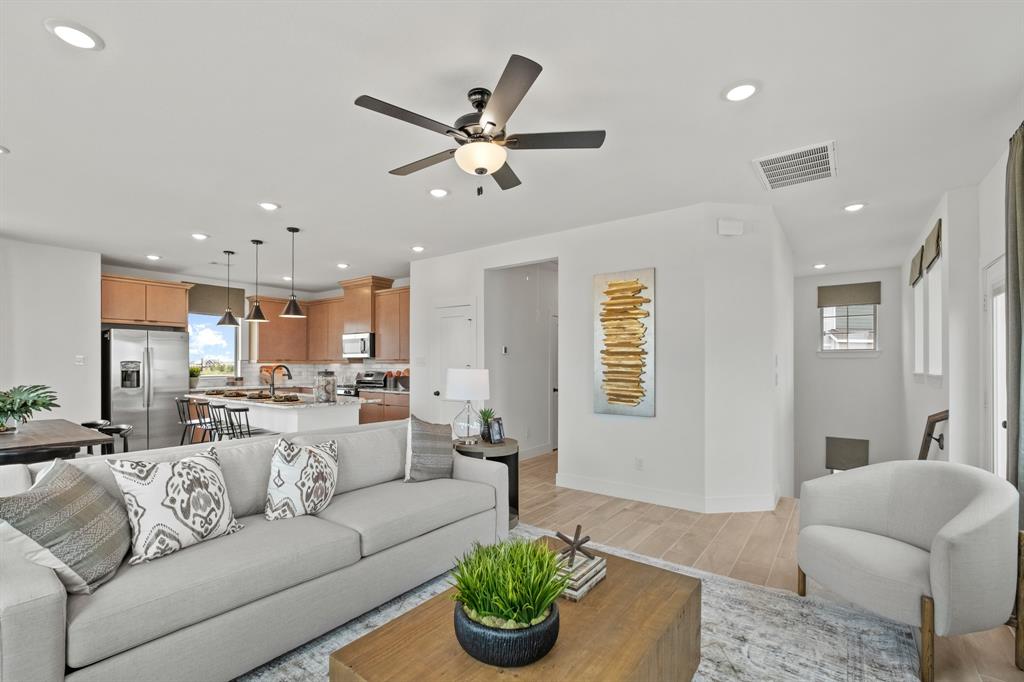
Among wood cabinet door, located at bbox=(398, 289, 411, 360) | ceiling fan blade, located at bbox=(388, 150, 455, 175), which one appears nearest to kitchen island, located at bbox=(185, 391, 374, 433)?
wood cabinet door, located at bbox=(398, 289, 411, 360)

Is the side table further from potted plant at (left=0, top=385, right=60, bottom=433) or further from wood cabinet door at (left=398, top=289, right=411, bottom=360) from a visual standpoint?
wood cabinet door at (left=398, top=289, right=411, bottom=360)

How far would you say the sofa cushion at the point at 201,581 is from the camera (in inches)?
63.7

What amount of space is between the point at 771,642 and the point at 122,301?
7734 mm

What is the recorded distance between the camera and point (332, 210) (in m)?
4.39

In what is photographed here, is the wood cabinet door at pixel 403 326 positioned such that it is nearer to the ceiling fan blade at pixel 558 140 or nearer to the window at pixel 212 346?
the window at pixel 212 346

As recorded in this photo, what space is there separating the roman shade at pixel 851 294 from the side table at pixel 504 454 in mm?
5923

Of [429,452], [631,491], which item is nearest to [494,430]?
[429,452]

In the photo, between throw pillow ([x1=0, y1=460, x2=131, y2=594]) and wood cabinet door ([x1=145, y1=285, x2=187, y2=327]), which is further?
wood cabinet door ([x1=145, y1=285, x2=187, y2=327])

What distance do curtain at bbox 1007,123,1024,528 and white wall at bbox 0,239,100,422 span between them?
8.17 m

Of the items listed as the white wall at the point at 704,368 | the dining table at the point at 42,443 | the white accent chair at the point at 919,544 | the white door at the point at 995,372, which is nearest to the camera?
the white accent chair at the point at 919,544

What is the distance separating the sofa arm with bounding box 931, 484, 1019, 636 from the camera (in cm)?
190

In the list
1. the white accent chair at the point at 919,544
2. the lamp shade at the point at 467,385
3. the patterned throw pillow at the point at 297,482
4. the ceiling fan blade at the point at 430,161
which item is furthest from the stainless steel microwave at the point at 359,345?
the white accent chair at the point at 919,544

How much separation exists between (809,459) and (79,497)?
27.2 feet

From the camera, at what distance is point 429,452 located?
3.28 metres
